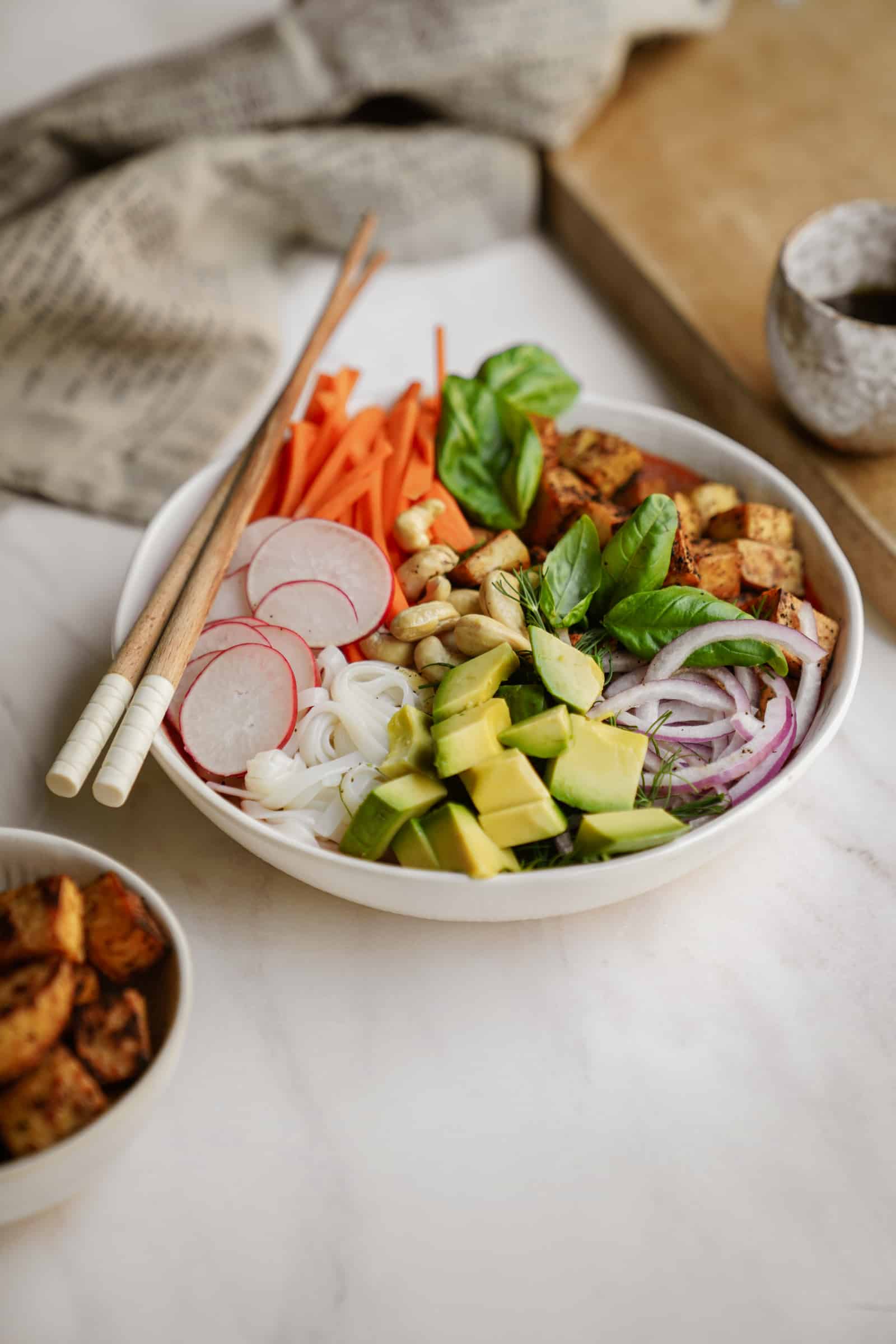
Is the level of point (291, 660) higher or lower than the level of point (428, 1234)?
higher

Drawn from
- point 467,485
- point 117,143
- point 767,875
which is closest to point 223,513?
point 467,485

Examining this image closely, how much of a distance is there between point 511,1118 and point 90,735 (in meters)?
0.67

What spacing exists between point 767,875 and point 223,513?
3.09 feet

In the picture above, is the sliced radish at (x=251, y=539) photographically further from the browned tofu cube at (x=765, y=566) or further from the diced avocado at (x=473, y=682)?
the browned tofu cube at (x=765, y=566)

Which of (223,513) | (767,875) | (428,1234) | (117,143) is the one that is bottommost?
(767,875)

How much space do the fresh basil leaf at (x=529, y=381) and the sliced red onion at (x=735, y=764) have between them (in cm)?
71

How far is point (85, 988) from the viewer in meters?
1.17

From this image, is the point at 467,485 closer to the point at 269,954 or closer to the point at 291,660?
the point at 291,660

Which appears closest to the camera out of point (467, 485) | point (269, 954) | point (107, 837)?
point (269, 954)

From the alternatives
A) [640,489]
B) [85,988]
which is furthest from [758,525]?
[85,988]

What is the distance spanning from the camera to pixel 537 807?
127cm

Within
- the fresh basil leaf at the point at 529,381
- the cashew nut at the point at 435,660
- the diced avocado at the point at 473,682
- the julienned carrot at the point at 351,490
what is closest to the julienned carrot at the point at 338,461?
the julienned carrot at the point at 351,490

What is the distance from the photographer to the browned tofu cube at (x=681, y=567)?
1.54 metres

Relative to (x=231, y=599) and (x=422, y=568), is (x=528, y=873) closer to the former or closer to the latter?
(x=422, y=568)
